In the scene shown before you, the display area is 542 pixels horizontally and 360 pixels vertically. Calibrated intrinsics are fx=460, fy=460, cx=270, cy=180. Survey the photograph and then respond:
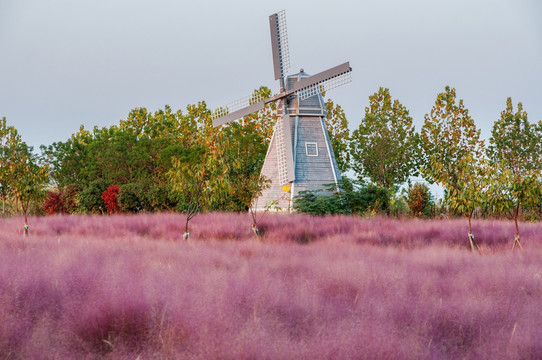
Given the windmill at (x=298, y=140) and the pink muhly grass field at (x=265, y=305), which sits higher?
the windmill at (x=298, y=140)

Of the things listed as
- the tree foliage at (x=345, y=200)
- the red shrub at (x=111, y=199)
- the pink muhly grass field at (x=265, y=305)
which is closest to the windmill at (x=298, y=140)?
the tree foliage at (x=345, y=200)

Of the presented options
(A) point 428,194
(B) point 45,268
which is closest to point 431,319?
(B) point 45,268

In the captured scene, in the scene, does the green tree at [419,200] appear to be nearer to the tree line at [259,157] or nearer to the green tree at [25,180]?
the tree line at [259,157]

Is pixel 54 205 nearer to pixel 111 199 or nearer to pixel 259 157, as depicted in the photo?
pixel 111 199

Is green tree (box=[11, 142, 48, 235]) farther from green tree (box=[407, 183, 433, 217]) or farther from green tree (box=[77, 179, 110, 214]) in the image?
green tree (box=[407, 183, 433, 217])

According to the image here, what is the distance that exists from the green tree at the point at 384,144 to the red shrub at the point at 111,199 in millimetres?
16068

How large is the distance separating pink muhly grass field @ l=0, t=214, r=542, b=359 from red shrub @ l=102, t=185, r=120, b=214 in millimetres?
14730

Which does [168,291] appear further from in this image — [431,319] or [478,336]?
[478,336]

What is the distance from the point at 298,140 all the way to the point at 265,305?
1725 cm

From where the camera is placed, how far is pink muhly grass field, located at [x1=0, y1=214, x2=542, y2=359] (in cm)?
421

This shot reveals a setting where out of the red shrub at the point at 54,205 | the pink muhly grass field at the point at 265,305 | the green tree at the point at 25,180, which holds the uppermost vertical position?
the green tree at the point at 25,180

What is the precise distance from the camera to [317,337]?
430cm

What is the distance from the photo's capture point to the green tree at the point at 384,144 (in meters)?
30.6

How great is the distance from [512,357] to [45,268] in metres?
5.90
